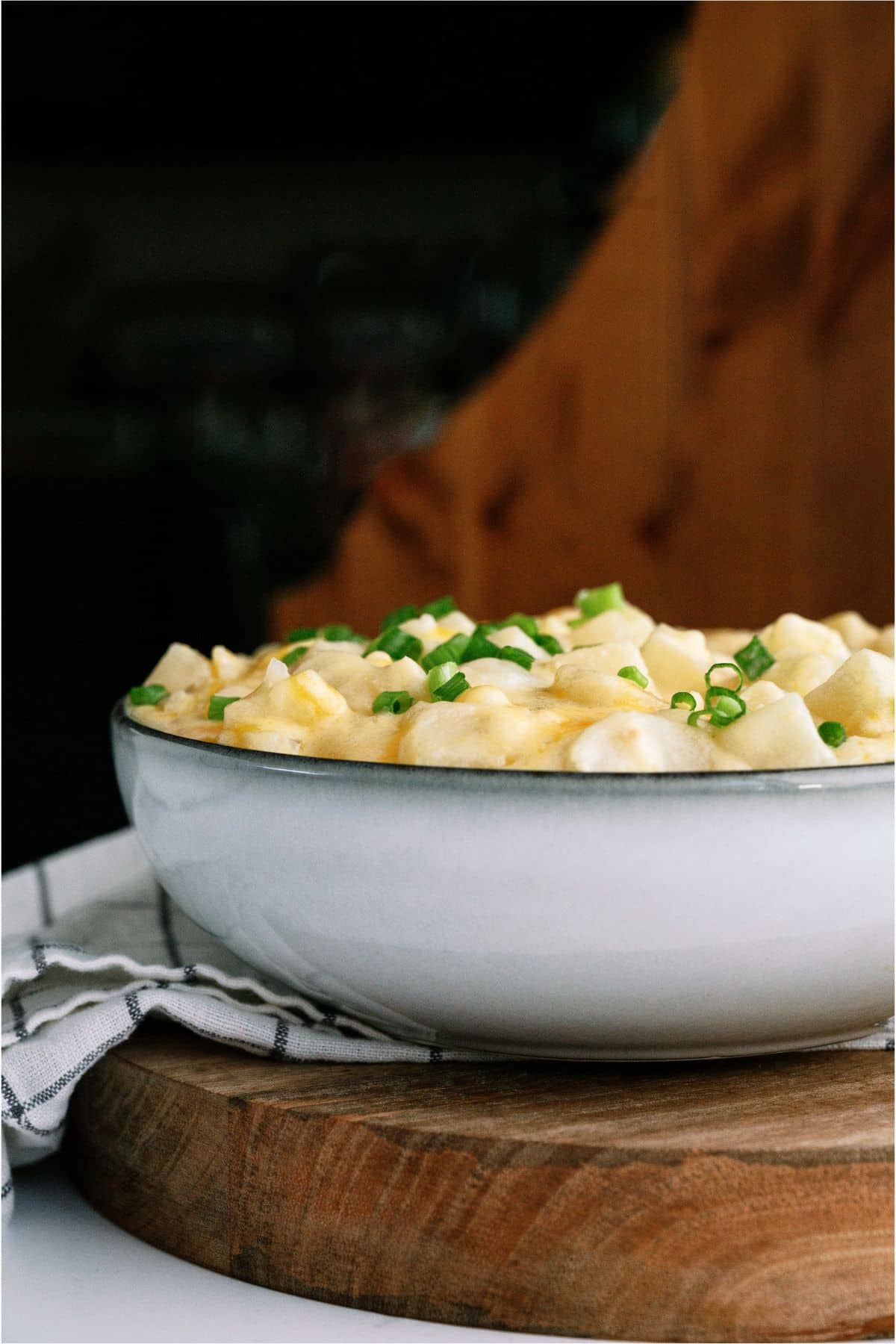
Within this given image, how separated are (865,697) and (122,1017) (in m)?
0.52

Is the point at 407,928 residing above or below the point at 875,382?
below

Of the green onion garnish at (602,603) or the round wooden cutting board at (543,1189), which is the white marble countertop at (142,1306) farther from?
the green onion garnish at (602,603)

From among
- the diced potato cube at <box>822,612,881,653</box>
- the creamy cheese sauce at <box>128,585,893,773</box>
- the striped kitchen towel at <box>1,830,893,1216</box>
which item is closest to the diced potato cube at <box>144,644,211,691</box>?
the creamy cheese sauce at <box>128,585,893,773</box>

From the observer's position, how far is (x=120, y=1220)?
2.95 ft

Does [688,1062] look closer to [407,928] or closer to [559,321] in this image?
[407,928]

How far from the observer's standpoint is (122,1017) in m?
0.93

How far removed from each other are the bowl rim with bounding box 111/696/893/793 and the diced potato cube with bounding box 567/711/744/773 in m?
0.01

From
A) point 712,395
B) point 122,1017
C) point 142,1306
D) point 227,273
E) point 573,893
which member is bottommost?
point 142,1306

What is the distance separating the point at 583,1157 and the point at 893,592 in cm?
239

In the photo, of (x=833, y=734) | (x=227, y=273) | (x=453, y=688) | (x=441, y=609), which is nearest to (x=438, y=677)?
(x=453, y=688)

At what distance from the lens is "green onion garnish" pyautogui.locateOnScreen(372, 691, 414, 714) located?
879 millimetres

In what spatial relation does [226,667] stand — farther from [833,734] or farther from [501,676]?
[833,734]

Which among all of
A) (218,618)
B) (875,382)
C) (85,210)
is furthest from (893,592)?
(85,210)

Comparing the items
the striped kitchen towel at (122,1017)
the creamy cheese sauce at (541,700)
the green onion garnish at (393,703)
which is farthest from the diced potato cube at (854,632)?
the green onion garnish at (393,703)
